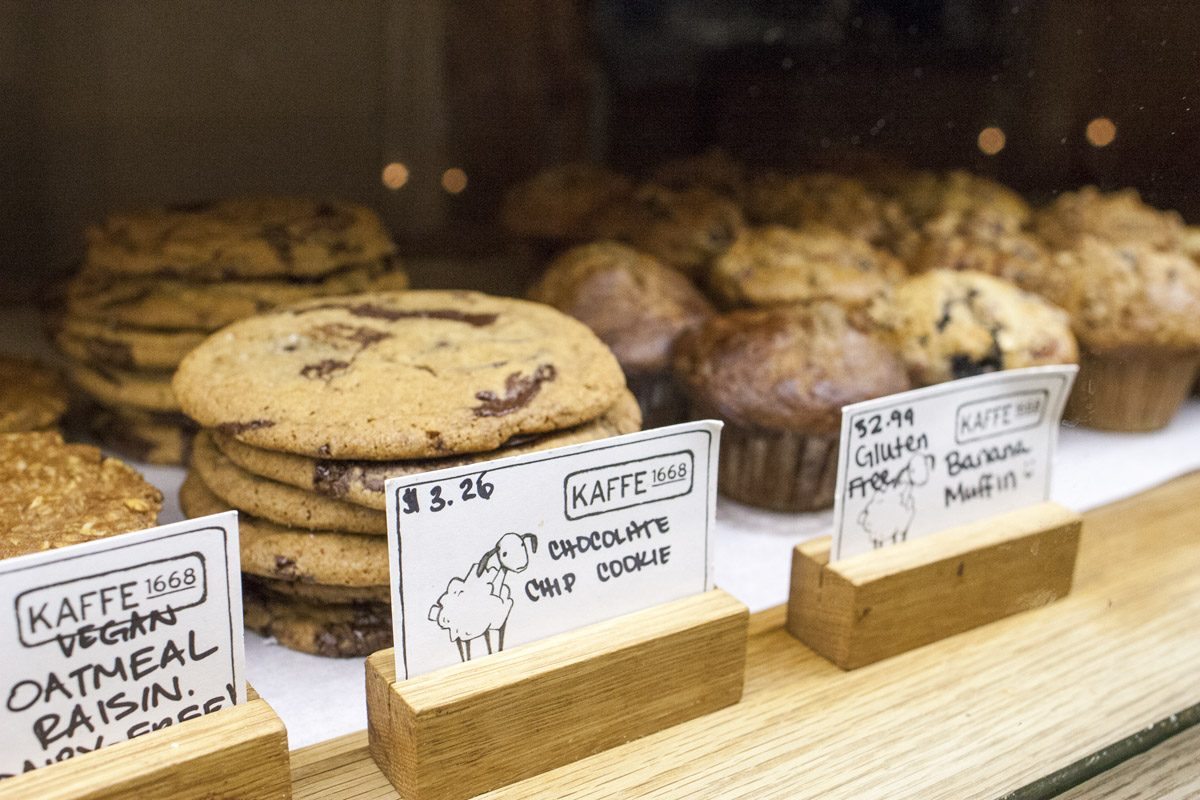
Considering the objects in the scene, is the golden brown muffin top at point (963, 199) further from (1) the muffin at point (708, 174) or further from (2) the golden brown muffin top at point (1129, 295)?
(1) the muffin at point (708, 174)

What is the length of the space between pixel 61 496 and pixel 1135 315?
1.81 m

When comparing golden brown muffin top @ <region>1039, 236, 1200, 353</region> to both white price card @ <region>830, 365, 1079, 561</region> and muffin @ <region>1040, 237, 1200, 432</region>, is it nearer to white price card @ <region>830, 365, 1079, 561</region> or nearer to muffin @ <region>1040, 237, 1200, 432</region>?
muffin @ <region>1040, 237, 1200, 432</region>

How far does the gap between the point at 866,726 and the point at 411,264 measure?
1.28 meters

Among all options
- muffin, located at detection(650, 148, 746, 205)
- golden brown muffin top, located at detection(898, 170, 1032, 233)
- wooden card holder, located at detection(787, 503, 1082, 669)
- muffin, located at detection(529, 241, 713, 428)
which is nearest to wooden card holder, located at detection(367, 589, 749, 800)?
wooden card holder, located at detection(787, 503, 1082, 669)

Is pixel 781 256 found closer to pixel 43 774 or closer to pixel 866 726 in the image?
pixel 866 726

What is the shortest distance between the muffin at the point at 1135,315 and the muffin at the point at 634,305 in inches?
28.7

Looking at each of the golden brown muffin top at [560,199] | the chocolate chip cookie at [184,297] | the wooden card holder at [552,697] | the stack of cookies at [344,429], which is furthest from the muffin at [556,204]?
the wooden card holder at [552,697]

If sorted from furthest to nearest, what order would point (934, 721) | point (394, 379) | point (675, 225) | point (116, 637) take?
point (675, 225)
point (394, 379)
point (934, 721)
point (116, 637)

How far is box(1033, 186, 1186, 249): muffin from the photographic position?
138cm

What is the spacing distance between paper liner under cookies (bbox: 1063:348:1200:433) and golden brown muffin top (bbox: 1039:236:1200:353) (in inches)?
1.2

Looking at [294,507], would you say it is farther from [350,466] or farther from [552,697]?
[552,697]

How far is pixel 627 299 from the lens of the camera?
1.67m

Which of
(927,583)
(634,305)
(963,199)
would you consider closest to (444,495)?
(927,583)

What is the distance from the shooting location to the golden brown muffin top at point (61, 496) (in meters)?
0.92
